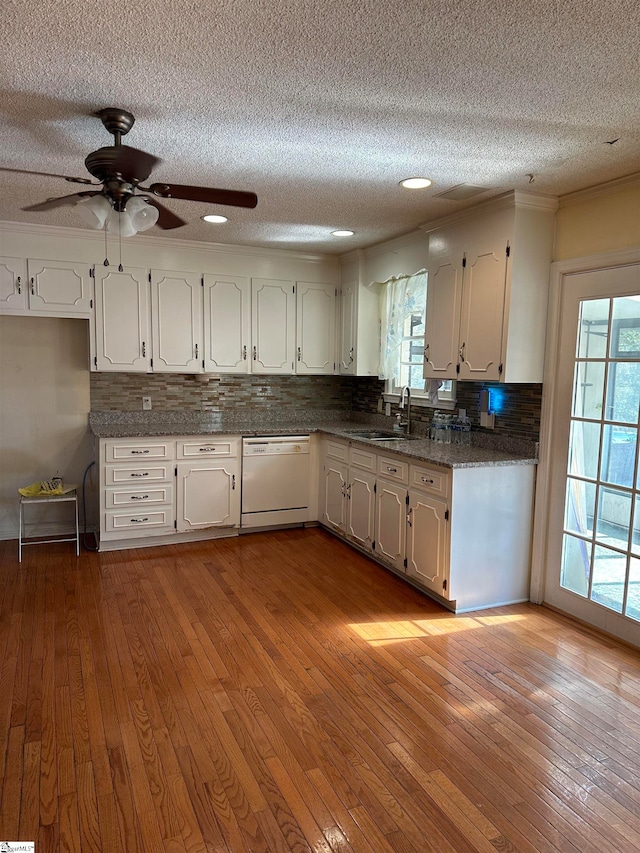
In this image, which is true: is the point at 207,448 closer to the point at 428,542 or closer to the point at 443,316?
the point at 428,542

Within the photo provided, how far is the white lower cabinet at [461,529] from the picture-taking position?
3.41 meters

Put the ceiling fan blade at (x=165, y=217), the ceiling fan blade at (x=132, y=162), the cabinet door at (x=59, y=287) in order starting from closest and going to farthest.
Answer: the ceiling fan blade at (x=132, y=162)
the ceiling fan blade at (x=165, y=217)
the cabinet door at (x=59, y=287)

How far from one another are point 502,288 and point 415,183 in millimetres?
785

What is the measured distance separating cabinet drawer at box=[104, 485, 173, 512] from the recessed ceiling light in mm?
2765

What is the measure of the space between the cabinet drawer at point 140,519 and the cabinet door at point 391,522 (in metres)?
1.65

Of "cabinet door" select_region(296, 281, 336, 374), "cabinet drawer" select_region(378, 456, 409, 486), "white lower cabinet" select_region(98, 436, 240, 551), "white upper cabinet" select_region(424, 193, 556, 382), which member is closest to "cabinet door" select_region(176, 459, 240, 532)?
"white lower cabinet" select_region(98, 436, 240, 551)

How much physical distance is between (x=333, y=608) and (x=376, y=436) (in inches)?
68.5

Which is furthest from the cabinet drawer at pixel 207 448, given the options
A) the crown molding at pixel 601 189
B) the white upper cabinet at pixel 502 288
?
the crown molding at pixel 601 189

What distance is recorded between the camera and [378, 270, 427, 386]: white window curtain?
183 inches

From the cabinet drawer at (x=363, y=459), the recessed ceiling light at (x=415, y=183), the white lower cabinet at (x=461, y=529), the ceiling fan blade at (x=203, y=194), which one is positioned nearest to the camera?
the ceiling fan blade at (x=203, y=194)

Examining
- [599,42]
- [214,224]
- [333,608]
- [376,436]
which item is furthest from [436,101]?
[376,436]

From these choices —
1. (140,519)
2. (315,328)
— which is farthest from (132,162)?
(315,328)

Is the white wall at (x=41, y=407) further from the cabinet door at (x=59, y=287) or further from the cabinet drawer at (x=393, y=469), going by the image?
the cabinet drawer at (x=393, y=469)

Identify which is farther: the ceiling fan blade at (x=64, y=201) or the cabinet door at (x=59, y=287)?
the cabinet door at (x=59, y=287)
